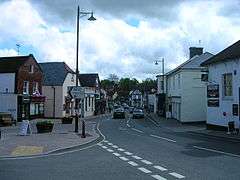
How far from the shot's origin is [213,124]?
38156mm

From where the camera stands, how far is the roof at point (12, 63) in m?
54.2

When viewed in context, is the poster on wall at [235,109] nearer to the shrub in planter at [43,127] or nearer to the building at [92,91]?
the shrub in planter at [43,127]

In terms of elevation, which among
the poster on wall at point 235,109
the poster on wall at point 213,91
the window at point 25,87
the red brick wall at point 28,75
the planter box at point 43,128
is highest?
the red brick wall at point 28,75

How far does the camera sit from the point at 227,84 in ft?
119

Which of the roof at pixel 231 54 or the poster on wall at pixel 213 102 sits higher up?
the roof at pixel 231 54

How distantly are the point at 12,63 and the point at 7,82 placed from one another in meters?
2.94

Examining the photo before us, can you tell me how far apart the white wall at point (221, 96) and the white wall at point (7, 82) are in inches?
983

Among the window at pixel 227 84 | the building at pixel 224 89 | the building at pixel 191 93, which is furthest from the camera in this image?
the building at pixel 191 93

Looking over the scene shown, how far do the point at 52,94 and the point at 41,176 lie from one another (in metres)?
54.7

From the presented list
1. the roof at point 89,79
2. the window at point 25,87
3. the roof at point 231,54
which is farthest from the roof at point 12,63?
the roof at point 89,79

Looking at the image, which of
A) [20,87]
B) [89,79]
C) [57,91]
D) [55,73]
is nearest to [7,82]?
[20,87]

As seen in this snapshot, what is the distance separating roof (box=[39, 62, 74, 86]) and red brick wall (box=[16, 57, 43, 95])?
557cm

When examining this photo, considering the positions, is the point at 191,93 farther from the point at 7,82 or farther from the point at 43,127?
the point at 43,127

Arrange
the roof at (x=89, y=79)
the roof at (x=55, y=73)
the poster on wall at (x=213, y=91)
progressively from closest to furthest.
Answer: the poster on wall at (x=213, y=91) < the roof at (x=55, y=73) < the roof at (x=89, y=79)
